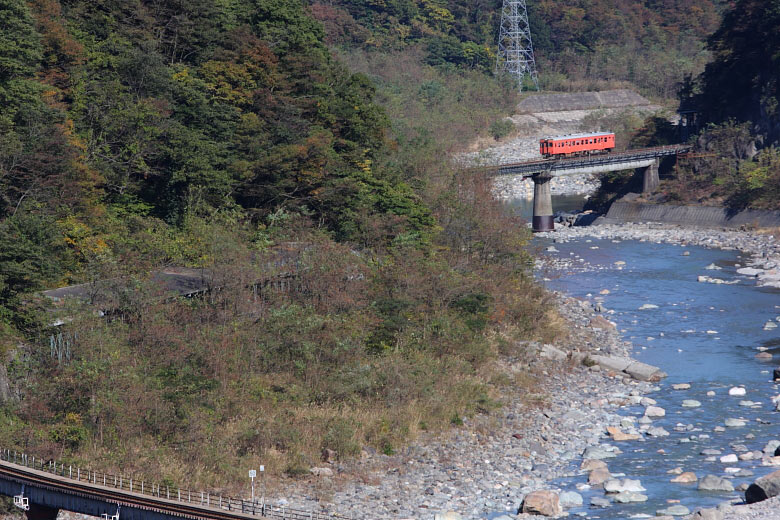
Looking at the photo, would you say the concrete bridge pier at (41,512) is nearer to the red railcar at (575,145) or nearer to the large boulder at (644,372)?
the large boulder at (644,372)

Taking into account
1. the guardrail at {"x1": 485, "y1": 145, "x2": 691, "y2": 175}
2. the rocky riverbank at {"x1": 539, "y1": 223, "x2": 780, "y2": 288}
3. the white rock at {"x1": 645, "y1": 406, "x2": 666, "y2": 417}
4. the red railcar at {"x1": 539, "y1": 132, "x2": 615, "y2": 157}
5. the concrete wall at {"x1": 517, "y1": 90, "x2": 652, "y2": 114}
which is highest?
the concrete wall at {"x1": 517, "y1": 90, "x2": 652, "y2": 114}

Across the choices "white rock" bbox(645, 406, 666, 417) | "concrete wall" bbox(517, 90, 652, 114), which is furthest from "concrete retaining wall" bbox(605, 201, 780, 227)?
"white rock" bbox(645, 406, 666, 417)

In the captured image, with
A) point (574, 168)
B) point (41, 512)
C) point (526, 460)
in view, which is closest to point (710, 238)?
point (574, 168)

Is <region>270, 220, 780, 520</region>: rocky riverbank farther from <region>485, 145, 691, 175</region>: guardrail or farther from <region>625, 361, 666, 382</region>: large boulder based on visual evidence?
<region>485, 145, 691, 175</region>: guardrail

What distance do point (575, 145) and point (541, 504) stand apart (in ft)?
170

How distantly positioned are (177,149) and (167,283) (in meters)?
7.29

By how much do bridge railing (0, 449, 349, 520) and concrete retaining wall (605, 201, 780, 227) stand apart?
1842 inches

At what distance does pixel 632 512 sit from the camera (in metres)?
19.0

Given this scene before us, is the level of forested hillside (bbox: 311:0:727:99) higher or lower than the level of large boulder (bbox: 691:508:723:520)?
higher

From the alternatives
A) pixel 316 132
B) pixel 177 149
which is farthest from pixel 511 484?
pixel 316 132

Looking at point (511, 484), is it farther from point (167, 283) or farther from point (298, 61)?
point (298, 61)

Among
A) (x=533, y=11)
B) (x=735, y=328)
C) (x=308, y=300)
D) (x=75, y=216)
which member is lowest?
(x=735, y=328)

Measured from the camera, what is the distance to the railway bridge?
61.8 metres

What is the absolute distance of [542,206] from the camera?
62281 millimetres
